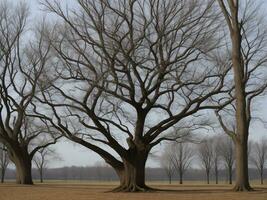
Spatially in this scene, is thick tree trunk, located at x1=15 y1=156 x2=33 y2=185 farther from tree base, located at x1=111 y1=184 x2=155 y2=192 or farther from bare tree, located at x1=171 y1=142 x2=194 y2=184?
bare tree, located at x1=171 y1=142 x2=194 y2=184

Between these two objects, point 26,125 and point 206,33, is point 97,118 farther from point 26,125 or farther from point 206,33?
point 26,125

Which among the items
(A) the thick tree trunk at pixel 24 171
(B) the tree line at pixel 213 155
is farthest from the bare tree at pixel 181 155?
(A) the thick tree trunk at pixel 24 171

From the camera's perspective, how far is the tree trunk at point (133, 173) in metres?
29.4

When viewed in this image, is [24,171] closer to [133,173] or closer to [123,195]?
[133,173]

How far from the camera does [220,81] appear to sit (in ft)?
104

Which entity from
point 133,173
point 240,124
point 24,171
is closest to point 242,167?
point 240,124

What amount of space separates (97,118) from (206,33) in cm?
866

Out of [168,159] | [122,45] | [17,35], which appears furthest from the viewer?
[168,159]

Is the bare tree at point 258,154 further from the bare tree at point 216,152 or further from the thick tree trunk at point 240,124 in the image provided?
the thick tree trunk at point 240,124

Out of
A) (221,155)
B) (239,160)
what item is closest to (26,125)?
(239,160)

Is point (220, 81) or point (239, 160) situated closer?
point (239, 160)

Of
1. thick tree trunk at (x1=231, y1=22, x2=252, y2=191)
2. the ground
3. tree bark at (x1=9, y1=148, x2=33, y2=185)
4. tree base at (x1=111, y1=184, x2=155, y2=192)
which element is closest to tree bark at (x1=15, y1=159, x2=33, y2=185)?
tree bark at (x1=9, y1=148, x2=33, y2=185)

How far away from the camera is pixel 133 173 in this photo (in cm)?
2975

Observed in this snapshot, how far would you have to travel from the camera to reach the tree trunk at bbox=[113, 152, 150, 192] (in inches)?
1158
